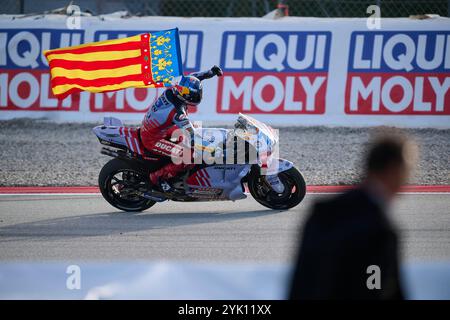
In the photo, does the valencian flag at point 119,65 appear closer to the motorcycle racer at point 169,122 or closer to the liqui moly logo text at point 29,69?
the motorcycle racer at point 169,122

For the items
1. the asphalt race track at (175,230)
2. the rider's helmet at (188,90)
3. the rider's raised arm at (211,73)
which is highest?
the rider's raised arm at (211,73)

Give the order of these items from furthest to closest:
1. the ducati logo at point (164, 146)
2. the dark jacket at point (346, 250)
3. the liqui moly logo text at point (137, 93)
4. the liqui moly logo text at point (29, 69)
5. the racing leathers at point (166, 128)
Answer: the liqui moly logo text at point (29, 69), the liqui moly logo text at point (137, 93), the ducati logo at point (164, 146), the racing leathers at point (166, 128), the dark jacket at point (346, 250)

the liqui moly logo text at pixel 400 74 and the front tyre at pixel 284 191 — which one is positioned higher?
the liqui moly logo text at pixel 400 74

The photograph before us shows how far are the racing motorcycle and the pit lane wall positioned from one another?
5.06 metres

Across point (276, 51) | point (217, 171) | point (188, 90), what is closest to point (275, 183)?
point (217, 171)

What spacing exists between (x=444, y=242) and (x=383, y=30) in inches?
280

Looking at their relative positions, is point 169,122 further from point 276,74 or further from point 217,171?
point 276,74

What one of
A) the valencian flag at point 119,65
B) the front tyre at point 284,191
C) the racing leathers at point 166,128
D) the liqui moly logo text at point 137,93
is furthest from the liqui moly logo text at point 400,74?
the racing leathers at point 166,128

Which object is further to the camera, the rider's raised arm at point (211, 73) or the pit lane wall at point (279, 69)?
the pit lane wall at point (279, 69)

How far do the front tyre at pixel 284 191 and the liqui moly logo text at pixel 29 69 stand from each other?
6.38 m

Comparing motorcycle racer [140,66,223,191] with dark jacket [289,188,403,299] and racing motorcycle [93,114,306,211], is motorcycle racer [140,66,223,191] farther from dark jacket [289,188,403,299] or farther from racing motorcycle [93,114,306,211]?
dark jacket [289,188,403,299]

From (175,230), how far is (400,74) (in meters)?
6.94

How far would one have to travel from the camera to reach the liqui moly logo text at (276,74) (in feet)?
44.7
